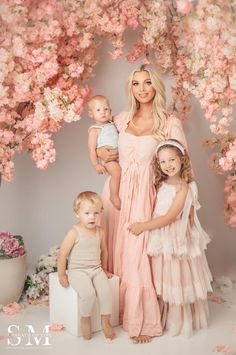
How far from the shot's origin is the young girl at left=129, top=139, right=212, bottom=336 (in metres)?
3.04

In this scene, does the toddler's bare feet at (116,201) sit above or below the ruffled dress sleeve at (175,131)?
below

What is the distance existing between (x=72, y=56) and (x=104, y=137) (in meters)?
0.61

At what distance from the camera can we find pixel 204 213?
4156 mm

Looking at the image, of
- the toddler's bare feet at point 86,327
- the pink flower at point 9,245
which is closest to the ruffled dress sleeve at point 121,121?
the pink flower at point 9,245

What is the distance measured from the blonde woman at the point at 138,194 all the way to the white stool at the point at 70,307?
6cm

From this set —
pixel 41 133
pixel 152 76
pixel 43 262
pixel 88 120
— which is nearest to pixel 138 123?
pixel 152 76

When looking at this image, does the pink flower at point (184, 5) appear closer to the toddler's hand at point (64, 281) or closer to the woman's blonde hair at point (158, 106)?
the woman's blonde hair at point (158, 106)

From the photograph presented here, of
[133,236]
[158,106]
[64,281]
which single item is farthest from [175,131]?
[64,281]

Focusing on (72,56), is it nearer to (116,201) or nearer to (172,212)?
(116,201)

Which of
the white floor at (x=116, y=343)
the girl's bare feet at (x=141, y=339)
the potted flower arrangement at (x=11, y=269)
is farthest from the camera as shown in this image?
the potted flower arrangement at (x=11, y=269)

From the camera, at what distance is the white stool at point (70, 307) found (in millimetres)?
3062

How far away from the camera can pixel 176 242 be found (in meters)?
3.04

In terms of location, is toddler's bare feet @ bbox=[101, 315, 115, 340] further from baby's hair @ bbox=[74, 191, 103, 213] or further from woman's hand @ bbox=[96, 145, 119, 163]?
woman's hand @ bbox=[96, 145, 119, 163]

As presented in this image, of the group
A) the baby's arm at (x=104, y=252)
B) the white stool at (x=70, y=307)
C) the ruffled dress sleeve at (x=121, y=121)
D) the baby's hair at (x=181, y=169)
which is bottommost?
the white stool at (x=70, y=307)
